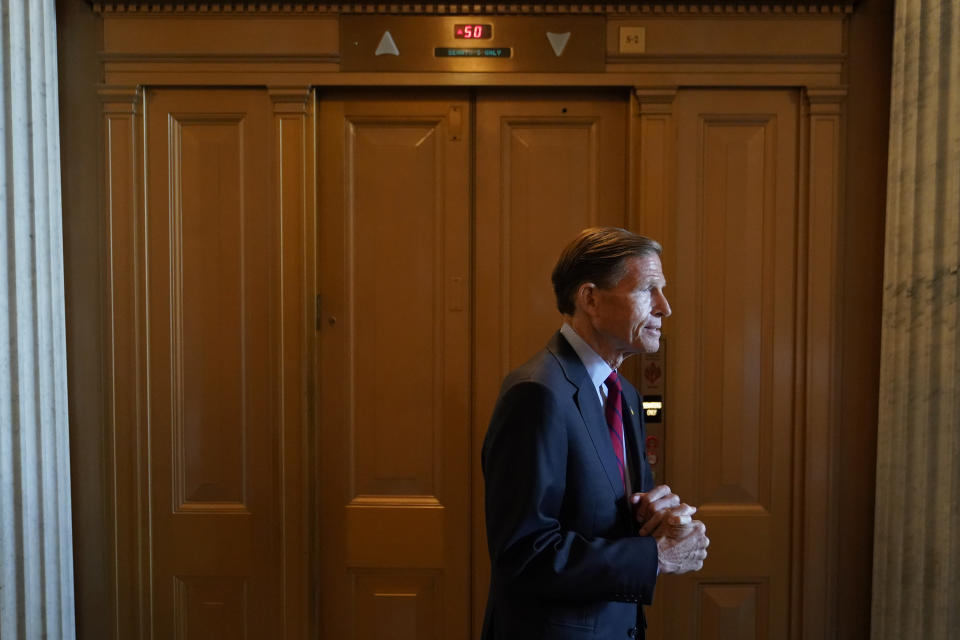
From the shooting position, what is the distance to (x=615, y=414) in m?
1.69

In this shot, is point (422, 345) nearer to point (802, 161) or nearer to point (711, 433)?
point (711, 433)

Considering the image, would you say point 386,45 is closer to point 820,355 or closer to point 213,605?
point 820,355

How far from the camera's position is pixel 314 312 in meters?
2.69

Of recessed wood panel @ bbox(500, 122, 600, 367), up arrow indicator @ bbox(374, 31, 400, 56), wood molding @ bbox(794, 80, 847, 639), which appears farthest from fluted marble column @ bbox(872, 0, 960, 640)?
up arrow indicator @ bbox(374, 31, 400, 56)

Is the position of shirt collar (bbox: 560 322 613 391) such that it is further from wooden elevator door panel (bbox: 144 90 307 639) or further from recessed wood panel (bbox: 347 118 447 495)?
wooden elevator door panel (bbox: 144 90 307 639)

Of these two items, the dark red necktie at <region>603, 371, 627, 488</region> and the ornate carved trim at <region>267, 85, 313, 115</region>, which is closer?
the dark red necktie at <region>603, 371, 627, 488</region>

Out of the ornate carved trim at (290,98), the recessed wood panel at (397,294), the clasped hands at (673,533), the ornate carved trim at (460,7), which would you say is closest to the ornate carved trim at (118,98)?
the ornate carved trim at (460,7)

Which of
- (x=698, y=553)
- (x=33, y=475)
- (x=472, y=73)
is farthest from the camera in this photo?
(x=472, y=73)

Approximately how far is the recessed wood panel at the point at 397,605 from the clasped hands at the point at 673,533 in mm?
1441

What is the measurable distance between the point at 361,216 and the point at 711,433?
5.16 ft

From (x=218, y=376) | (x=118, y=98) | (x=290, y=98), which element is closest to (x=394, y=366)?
(x=218, y=376)

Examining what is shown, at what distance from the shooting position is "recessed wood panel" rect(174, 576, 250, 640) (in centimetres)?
272

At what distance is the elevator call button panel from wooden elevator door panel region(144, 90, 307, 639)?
0.43 meters

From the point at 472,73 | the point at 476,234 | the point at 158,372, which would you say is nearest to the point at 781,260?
the point at 476,234
